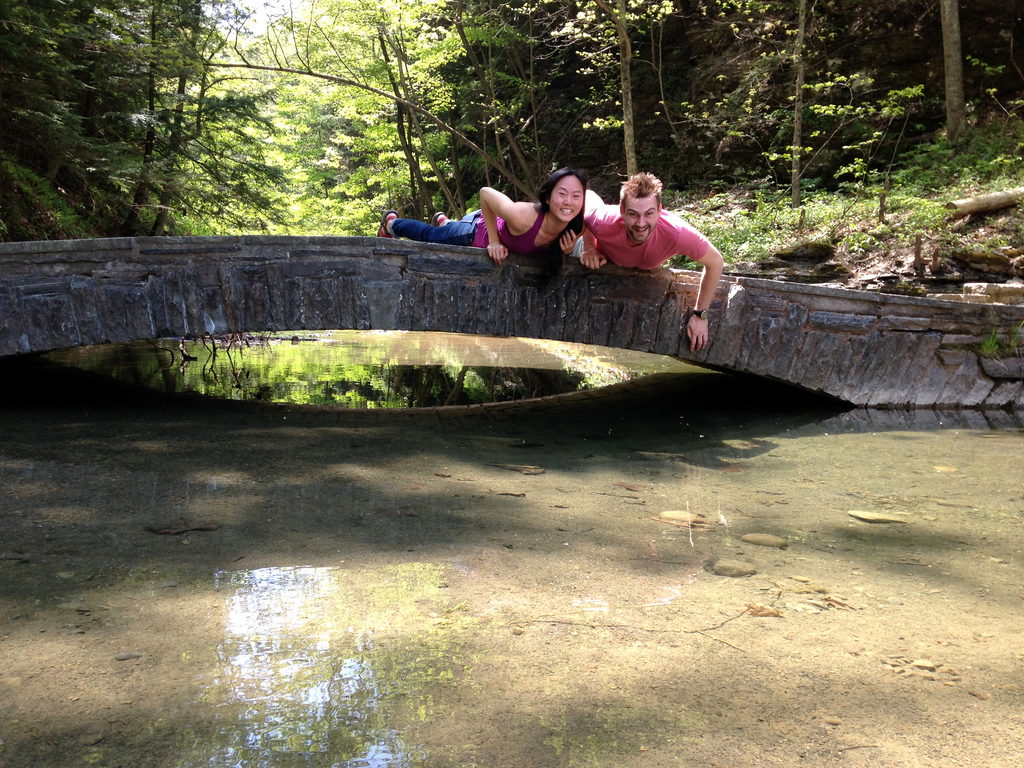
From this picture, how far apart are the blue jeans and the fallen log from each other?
6.21 meters

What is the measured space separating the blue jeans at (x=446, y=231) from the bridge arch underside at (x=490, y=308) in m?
0.50

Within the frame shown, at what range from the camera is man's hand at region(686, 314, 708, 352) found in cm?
600

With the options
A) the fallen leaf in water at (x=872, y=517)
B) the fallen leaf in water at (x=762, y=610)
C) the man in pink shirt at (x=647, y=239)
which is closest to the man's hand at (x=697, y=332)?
the man in pink shirt at (x=647, y=239)

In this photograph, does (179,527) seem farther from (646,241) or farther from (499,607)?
(646,241)

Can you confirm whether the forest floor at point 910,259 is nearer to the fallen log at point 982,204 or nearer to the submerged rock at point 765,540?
the fallen log at point 982,204

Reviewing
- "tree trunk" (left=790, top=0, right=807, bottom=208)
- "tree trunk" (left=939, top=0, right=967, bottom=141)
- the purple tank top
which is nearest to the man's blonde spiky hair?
the purple tank top

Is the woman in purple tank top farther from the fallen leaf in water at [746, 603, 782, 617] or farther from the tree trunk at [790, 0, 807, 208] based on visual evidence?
the tree trunk at [790, 0, 807, 208]

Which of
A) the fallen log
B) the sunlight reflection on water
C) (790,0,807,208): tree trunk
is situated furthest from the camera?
(790,0,807,208): tree trunk

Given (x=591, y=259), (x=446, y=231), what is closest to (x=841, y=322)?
(x=591, y=259)

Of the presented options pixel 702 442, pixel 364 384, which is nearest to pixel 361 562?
pixel 702 442

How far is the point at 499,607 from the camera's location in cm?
231

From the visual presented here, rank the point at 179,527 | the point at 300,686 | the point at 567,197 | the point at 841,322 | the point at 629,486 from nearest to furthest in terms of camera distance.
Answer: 1. the point at 300,686
2. the point at 179,527
3. the point at 629,486
4. the point at 567,197
5. the point at 841,322

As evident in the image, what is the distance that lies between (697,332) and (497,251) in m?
1.59

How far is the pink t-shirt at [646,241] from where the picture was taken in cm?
548
